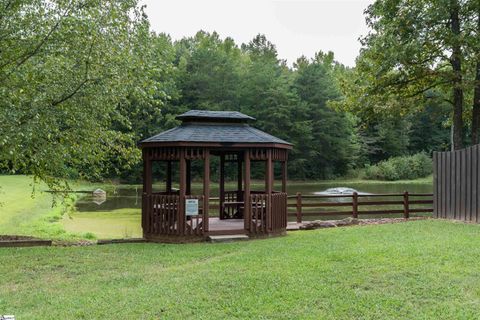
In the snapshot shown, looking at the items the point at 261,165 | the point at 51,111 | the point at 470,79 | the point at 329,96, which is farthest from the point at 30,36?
the point at 329,96

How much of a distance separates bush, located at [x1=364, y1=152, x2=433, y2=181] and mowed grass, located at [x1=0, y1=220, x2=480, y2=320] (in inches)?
1519

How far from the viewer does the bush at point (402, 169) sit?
4644cm

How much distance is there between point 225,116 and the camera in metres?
11.7

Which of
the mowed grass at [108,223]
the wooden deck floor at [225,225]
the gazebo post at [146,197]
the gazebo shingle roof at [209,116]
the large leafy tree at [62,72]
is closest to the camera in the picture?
the large leafy tree at [62,72]

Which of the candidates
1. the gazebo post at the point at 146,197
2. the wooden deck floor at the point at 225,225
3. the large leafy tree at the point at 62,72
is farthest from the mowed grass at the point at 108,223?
the large leafy tree at the point at 62,72

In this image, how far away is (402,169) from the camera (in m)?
46.6

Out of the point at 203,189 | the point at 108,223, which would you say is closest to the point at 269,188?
the point at 203,189

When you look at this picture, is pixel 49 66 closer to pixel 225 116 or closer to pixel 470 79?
pixel 225 116

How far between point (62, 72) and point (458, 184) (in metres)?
9.71

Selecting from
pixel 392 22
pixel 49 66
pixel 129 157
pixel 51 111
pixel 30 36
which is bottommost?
pixel 129 157

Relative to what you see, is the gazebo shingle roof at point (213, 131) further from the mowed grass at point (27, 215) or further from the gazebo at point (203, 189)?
the mowed grass at point (27, 215)

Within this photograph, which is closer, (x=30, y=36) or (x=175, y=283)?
(x=175, y=283)

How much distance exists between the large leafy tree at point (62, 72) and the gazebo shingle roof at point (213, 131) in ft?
5.53

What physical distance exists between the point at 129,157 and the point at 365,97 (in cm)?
867
